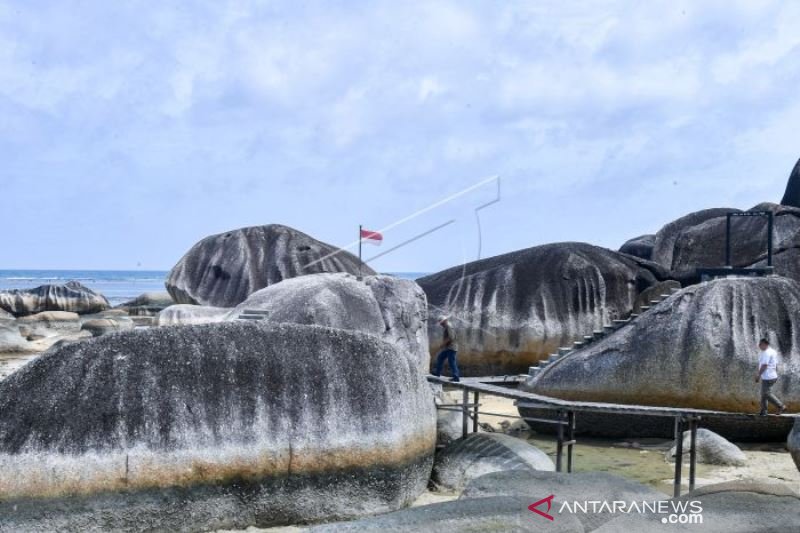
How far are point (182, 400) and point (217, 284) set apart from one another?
17.4 m

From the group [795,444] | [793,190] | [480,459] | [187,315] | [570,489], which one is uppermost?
[793,190]

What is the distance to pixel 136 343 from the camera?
867cm

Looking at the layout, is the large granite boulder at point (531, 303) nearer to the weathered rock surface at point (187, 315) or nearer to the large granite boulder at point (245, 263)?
the large granite boulder at point (245, 263)

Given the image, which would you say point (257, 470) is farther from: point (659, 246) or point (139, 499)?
point (659, 246)

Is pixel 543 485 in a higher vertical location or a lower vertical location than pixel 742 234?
lower

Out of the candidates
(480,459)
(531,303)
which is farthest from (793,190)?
(480,459)

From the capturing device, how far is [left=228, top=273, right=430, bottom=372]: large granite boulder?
13.2 m

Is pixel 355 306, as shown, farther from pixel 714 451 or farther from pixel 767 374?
pixel 767 374

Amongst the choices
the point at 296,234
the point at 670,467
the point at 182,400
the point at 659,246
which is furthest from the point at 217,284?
the point at 182,400

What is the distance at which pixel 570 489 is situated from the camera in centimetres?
682

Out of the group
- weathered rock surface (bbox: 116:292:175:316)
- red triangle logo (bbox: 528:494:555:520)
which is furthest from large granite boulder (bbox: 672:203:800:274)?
weathered rock surface (bbox: 116:292:175:316)

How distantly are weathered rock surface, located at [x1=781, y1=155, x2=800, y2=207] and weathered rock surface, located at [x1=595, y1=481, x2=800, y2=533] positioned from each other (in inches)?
892

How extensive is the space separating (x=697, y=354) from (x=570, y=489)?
7.97 metres

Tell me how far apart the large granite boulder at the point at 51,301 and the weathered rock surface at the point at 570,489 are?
37150 mm
